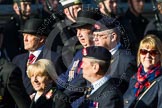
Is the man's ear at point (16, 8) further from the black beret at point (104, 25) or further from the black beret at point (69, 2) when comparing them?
the black beret at point (104, 25)

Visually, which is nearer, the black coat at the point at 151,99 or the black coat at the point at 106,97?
the black coat at the point at 106,97

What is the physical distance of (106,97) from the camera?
710cm

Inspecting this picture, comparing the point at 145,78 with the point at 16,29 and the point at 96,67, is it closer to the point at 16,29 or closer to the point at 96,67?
the point at 96,67

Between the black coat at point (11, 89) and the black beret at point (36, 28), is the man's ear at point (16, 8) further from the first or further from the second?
the black coat at point (11, 89)

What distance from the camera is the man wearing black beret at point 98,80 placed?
7.16 m

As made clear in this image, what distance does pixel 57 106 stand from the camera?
751 centimetres

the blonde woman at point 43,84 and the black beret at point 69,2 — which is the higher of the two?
the black beret at point 69,2

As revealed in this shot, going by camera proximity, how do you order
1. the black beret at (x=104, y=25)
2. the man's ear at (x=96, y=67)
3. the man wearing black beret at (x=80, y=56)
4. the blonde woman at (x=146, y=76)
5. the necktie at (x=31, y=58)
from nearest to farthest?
1. the man's ear at (x=96, y=67)
2. the blonde woman at (x=146, y=76)
3. the man wearing black beret at (x=80, y=56)
4. the black beret at (x=104, y=25)
5. the necktie at (x=31, y=58)

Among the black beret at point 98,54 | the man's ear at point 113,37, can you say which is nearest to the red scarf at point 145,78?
the man's ear at point 113,37

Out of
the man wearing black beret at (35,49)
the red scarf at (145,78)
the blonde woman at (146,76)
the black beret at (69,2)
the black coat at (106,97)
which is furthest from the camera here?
the black beret at (69,2)

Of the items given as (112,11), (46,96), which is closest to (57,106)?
(46,96)

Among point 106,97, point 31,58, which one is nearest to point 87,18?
point 31,58

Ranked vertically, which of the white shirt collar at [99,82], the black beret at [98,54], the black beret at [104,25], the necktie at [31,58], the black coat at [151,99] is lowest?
the black coat at [151,99]

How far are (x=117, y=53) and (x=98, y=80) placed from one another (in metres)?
1.26
